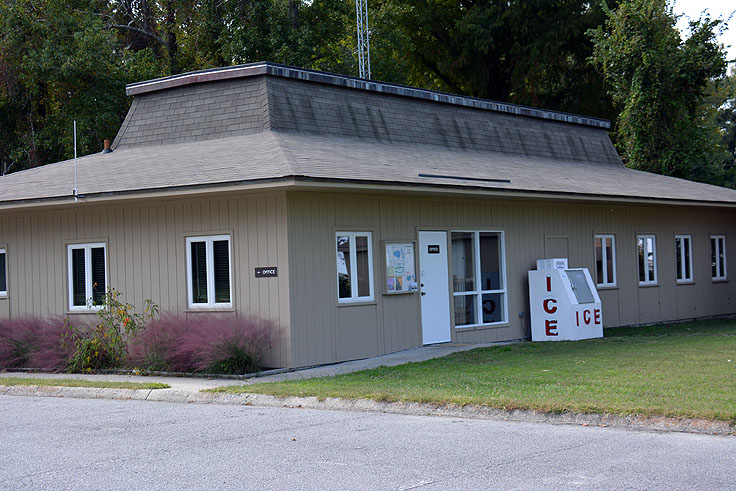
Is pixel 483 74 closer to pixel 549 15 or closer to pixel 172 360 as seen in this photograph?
pixel 549 15

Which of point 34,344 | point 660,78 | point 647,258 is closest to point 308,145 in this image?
point 34,344

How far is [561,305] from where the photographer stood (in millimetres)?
19172

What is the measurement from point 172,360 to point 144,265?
237 centimetres

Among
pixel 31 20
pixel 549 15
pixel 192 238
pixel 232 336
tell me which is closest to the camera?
pixel 232 336

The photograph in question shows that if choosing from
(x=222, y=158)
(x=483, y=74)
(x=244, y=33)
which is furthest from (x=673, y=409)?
(x=483, y=74)

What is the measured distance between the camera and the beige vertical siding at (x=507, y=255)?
1533cm

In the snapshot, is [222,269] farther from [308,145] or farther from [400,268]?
[400,268]

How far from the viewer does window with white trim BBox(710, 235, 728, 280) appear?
2608cm

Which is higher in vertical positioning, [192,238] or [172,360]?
[192,238]

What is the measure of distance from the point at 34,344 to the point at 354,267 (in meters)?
6.28

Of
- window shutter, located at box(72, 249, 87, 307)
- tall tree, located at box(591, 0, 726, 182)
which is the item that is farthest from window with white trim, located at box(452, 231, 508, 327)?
tall tree, located at box(591, 0, 726, 182)

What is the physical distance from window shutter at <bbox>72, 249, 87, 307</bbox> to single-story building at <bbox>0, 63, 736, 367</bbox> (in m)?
0.03

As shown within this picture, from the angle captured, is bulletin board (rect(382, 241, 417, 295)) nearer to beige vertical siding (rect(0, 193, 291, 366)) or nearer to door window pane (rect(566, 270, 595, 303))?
beige vertical siding (rect(0, 193, 291, 366))

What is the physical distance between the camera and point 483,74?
4466cm
